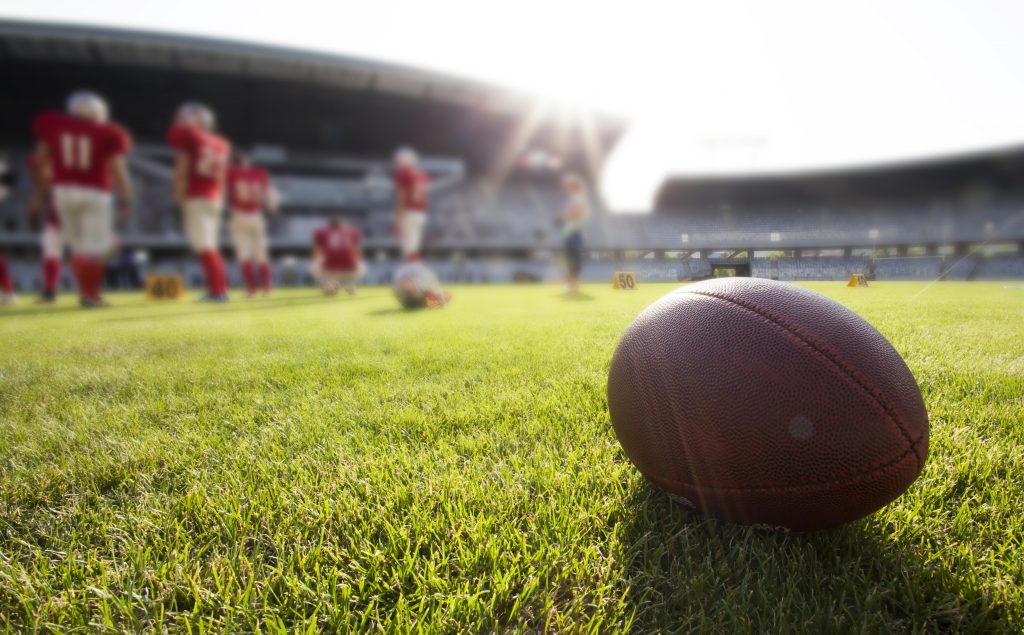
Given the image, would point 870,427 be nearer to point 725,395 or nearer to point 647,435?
point 725,395

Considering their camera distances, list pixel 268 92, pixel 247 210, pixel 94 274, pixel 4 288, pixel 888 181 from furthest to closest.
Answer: pixel 888 181
pixel 268 92
pixel 247 210
pixel 4 288
pixel 94 274

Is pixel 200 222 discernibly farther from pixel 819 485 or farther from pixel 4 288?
pixel 819 485

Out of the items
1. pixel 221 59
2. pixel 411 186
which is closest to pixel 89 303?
pixel 411 186

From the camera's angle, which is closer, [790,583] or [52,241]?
[790,583]

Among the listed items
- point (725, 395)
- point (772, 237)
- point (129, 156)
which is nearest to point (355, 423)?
point (725, 395)

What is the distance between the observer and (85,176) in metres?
6.87

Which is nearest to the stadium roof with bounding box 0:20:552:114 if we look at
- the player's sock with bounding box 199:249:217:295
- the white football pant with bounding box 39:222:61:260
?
the white football pant with bounding box 39:222:61:260

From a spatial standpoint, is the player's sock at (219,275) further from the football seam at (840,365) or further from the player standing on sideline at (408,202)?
the football seam at (840,365)

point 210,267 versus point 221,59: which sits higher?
point 221,59

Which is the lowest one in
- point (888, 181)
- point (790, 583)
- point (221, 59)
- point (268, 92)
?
point (790, 583)

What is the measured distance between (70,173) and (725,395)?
9130 mm

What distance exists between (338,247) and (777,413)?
1096 centimetres

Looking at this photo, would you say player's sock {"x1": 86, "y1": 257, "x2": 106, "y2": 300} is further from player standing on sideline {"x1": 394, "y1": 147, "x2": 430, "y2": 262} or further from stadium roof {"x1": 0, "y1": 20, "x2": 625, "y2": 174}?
stadium roof {"x1": 0, "y1": 20, "x2": 625, "y2": 174}

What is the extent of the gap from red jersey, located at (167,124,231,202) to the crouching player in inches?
104
